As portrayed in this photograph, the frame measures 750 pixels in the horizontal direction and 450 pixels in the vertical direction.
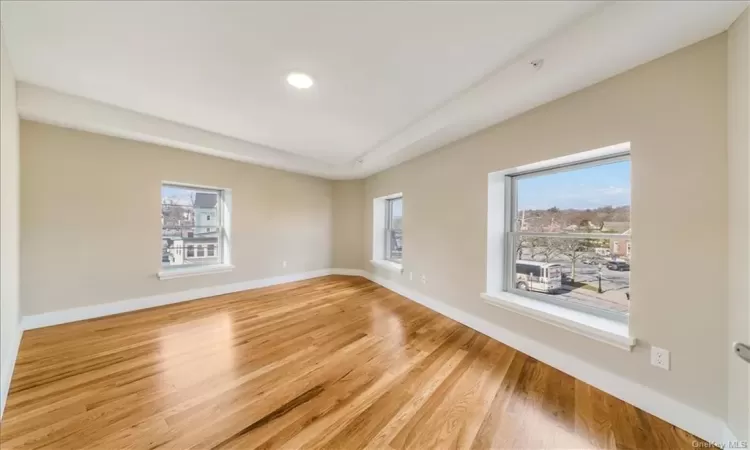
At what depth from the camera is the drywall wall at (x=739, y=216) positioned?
3.95ft

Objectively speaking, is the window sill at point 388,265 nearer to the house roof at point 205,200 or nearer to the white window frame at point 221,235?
the white window frame at point 221,235

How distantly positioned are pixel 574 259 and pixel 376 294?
9.26ft

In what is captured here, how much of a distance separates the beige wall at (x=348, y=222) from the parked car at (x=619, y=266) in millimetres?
4318

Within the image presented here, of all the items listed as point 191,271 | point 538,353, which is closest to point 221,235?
point 191,271

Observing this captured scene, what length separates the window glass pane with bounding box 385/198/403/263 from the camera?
204 inches

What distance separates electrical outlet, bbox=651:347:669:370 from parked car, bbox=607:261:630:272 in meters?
0.57

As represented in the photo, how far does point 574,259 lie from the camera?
2277mm

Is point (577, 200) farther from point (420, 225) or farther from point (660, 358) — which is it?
point (420, 225)

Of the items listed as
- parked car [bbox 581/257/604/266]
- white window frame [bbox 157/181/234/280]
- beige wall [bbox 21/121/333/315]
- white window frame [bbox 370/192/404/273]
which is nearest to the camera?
parked car [bbox 581/257/604/266]

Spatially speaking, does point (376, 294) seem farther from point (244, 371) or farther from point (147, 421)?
point (147, 421)

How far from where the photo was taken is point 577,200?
222 centimetres

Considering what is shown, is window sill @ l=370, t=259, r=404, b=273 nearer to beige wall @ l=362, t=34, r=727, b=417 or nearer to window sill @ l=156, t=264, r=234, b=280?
beige wall @ l=362, t=34, r=727, b=417

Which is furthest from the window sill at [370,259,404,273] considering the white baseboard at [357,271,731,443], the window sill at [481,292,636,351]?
the window sill at [481,292,636,351]

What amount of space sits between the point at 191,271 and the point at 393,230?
140 inches
